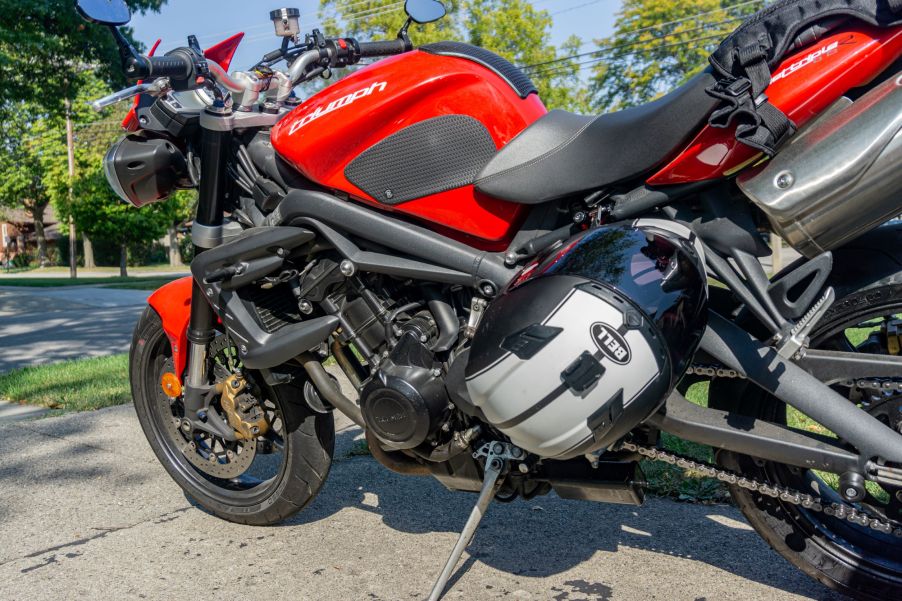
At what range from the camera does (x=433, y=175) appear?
2379 mm

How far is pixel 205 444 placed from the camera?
333cm

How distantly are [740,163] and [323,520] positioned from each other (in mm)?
2059

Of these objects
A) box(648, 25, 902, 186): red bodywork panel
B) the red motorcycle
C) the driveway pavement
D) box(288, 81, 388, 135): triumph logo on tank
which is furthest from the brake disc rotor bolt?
the driveway pavement

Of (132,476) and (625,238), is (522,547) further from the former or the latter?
(132,476)

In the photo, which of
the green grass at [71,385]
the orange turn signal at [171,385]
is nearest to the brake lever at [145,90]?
the orange turn signal at [171,385]

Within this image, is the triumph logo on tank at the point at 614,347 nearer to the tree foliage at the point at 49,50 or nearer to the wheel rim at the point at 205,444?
the wheel rim at the point at 205,444

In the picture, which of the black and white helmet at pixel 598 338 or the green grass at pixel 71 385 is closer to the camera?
the black and white helmet at pixel 598 338

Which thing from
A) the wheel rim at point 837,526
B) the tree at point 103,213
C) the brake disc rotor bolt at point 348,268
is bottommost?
the tree at point 103,213

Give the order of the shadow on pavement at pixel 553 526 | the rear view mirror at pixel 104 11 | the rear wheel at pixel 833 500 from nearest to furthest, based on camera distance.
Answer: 1. the rear wheel at pixel 833 500
2. the rear view mirror at pixel 104 11
3. the shadow on pavement at pixel 553 526

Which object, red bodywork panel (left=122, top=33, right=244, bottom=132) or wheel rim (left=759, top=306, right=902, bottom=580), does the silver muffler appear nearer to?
wheel rim (left=759, top=306, right=902, bottom=580)

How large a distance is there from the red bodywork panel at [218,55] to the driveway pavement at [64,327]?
16.4 feet

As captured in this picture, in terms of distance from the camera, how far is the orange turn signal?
3244 millimetres

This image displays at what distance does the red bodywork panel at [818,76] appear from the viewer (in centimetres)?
178

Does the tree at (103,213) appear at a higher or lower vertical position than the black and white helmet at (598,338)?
lower
